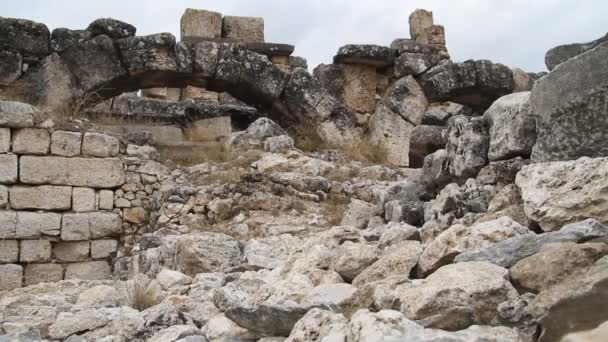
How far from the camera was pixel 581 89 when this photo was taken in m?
3.18

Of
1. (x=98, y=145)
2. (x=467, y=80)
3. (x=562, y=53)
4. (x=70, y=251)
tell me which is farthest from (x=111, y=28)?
(x=562, y=53)

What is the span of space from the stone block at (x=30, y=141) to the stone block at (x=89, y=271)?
4.23 ft

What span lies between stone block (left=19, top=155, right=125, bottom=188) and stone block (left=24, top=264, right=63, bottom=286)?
89 cm

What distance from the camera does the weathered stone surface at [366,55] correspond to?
10.1 meters

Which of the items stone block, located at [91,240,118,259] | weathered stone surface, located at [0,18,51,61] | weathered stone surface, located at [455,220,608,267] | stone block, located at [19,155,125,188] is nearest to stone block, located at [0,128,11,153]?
stone block, located at [19,155,125,188]

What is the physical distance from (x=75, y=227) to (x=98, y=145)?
0.94m

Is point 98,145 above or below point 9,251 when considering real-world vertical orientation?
above

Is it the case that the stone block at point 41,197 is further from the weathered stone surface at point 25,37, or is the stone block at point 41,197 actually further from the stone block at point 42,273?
the weathered stone surface at point 25,37

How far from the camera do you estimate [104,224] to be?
732 centimetres

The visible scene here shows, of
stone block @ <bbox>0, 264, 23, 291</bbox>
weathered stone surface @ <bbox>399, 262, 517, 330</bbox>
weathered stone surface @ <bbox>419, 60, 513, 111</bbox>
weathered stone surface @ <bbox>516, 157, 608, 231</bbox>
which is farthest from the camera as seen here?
weathered stone surface @ <bbox>419, 60, 513, 111</bbox>

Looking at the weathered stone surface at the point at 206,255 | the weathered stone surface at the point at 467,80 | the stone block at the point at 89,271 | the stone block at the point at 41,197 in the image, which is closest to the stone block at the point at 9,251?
the stone block at the point at 41,197

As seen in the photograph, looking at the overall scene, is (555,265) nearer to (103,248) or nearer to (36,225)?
(103,248)

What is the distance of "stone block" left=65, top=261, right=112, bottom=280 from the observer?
712 cm

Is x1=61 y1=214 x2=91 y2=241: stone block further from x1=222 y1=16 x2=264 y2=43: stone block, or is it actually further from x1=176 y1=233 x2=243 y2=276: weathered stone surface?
x1=222 y1=16 x2=264 y2=43: stone block
